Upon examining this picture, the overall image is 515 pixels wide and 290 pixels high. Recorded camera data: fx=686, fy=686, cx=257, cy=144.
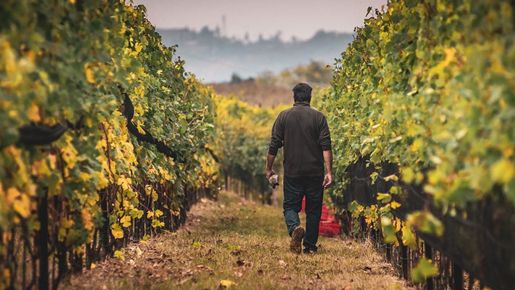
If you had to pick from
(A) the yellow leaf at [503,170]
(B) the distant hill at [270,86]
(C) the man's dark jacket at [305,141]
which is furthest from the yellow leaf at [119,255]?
(B) the distant hill at [270,86]

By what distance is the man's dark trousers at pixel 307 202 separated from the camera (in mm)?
9375

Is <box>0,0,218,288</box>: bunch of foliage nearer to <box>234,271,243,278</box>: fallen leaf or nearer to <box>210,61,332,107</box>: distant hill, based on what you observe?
<box>234,271,243,278</box>: fallen leaf

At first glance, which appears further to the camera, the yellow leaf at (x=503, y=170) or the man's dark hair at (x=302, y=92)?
the man's dark hair at (x=302, y=92)

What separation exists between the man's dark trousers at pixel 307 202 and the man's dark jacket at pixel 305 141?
4.6 inches

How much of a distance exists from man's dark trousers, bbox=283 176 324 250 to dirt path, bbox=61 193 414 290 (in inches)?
11.4

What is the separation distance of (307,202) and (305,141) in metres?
0.85

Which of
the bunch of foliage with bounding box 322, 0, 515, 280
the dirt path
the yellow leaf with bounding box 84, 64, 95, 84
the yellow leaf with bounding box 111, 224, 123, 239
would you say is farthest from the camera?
the yellow leaf with bounding box 111, 224, 123, 239

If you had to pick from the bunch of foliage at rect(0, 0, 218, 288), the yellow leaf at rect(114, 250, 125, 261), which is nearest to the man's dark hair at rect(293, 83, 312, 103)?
the bunch of foliage at rect(0, 0, 218, 288)

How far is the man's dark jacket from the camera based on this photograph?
9336mm

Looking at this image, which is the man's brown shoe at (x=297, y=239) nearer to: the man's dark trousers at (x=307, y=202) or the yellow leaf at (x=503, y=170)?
the man's dark trousers at (x=307, y=202)

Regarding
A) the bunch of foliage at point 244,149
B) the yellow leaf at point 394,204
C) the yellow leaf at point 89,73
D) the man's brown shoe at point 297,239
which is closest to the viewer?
the yellow leaf at point 89,73

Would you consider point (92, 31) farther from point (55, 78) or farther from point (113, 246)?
point (113, 246)

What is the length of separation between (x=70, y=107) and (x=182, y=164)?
699 centimetres

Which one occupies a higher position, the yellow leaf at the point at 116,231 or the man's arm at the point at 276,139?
the man's arm at the point at 276,139
